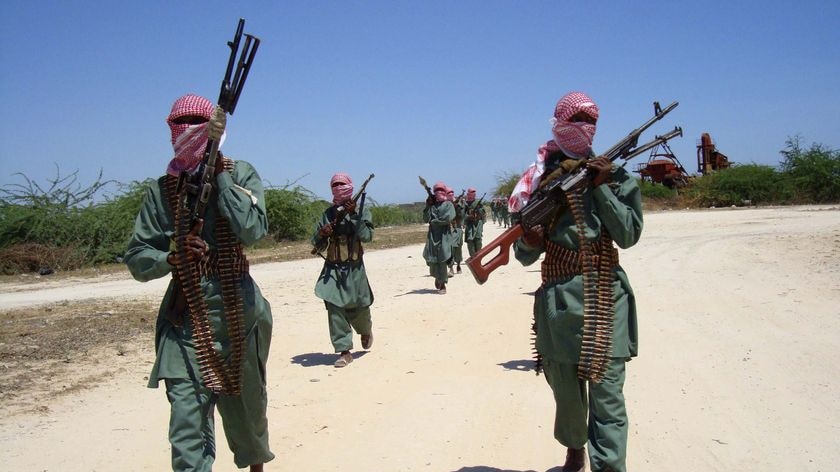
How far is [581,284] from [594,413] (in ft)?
2.30

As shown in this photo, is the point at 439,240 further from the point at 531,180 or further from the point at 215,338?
the point at 215,338

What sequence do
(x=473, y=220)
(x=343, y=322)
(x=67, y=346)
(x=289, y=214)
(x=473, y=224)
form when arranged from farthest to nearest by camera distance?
(x=289, y=214), (x=473, y=224), (x=473, y=220), (x=67, y=346), (x=343, y=322)

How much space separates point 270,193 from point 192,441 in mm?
30055

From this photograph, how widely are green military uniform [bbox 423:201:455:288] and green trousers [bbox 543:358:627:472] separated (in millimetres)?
9613

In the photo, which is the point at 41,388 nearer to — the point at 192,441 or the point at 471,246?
the point at 192,441

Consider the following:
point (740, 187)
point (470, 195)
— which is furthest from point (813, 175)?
point (470, 195)

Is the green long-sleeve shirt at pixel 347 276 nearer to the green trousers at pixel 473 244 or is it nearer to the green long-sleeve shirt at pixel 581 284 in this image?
the green long-sleeve shirt at pixel 581 284

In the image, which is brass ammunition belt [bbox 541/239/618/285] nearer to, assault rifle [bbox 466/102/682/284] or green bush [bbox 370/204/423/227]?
assault rifle [bbox 466/102/682/284]

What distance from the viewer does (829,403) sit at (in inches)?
218

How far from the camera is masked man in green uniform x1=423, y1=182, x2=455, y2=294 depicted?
1392 cm

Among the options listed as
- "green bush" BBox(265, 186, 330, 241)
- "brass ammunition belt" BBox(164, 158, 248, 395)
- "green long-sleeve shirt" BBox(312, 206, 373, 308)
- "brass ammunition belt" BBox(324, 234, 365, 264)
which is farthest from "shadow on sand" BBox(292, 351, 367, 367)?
"green bush" BBox(265, 186, 330, 241)

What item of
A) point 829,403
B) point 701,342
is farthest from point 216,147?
point 701,342

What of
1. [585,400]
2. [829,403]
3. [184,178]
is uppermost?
[184,178]

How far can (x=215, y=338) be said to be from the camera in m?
3.85
